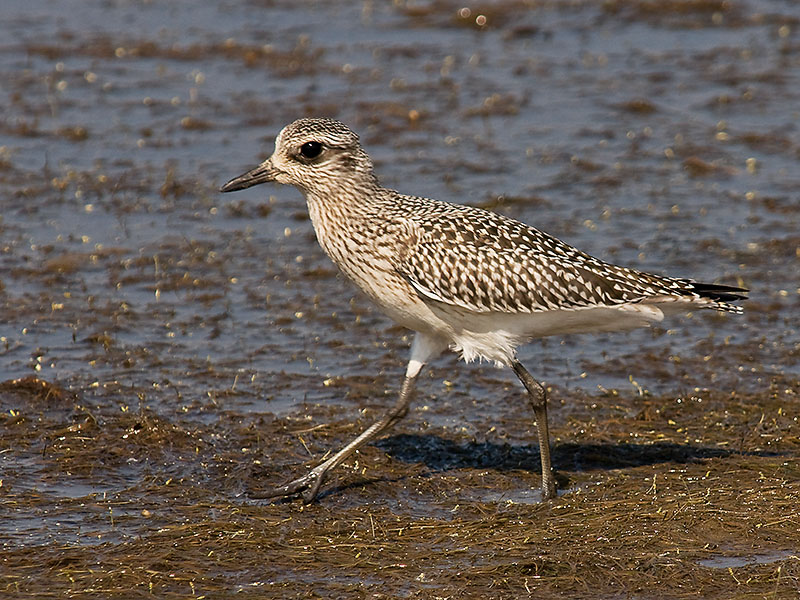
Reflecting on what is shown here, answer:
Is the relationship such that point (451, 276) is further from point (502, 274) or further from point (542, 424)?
point (542, 424)

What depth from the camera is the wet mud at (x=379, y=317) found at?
7.63 meters

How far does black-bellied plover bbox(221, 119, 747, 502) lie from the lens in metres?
8.42

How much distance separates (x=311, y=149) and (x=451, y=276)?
3.84 feet

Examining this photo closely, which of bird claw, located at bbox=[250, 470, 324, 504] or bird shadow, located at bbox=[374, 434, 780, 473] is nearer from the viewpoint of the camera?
bird claw, located at bbox=[250, 470, 324, 504]

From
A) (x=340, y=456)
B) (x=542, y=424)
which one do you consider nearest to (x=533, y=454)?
(x=542, y=424)

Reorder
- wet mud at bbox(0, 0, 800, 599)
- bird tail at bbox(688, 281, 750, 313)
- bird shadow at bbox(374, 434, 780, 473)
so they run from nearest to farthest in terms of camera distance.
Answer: wet mud at bbox(0, 0, 800, 599), bird tail at bbox(688, 281, 750, 313), bird shadow at bbox(374, 434, 780, 473)

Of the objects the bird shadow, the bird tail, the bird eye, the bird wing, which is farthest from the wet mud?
the bird eye

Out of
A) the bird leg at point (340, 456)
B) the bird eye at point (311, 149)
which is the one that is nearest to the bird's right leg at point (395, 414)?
the bird leg at point (340, 456)

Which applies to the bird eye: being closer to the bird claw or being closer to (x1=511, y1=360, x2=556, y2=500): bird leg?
(x1=511, y1=360, x2=556, y2=500): bird leg

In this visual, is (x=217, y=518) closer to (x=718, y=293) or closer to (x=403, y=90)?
(x=718, y=293)

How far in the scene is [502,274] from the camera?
27.7 feet

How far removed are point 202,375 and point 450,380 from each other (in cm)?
176

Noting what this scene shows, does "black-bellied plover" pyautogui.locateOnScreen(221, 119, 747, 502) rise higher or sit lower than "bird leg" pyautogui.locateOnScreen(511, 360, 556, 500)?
higher

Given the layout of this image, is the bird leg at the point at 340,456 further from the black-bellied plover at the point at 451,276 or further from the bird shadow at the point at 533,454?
the bird shadow at the point at 533,454
